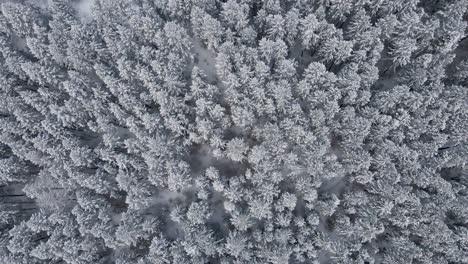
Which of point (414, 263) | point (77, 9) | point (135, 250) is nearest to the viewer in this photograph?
point (414, 263)

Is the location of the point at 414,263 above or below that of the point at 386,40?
below

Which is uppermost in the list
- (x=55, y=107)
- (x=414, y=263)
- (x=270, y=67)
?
(x=270, y=67)

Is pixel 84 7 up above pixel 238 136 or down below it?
above

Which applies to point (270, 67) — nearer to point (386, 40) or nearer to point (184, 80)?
point (184, 80)

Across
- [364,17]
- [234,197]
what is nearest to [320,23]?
[364,17]

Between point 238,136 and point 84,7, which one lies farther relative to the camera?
point 84,7

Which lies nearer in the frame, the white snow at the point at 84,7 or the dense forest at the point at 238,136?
the dense forest at the point at 238,136

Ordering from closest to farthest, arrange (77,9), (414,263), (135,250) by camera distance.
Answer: (414,263), (135,250), (77,9)

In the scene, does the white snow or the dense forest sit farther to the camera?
the white snow
